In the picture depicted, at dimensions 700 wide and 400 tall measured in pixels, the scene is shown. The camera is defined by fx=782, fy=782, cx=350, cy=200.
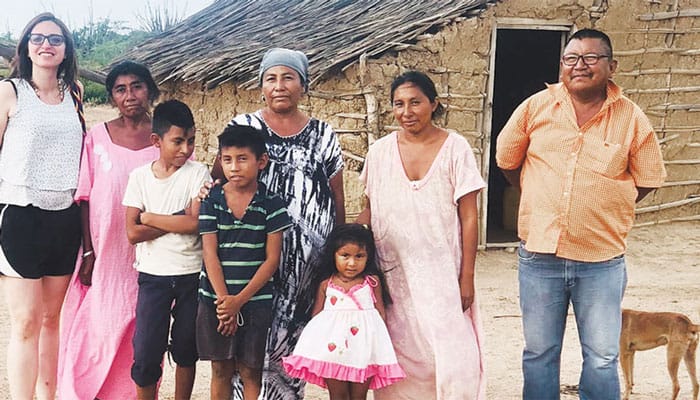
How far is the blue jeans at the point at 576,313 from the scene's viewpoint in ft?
10.3

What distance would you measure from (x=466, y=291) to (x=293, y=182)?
2.90ft

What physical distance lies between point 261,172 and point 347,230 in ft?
1.48

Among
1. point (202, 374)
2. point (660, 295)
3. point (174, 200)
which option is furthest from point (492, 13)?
point (174, 200)

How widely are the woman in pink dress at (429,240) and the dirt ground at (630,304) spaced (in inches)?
51.7

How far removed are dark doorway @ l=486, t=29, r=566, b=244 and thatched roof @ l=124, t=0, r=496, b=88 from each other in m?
2.80

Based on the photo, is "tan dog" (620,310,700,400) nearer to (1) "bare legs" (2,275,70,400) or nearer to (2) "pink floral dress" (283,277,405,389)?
(2) "pink floral dress" (283,277,405,389)

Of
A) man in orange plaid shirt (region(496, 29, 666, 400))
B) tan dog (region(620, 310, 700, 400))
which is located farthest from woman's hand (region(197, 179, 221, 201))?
tan dog (region(620, 310, 700, 400))

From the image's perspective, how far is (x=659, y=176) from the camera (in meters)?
3.10

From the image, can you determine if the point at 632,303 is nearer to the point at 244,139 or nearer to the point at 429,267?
the point at 429,267

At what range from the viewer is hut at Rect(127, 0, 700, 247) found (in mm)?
7508

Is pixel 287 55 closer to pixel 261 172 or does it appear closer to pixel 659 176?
pixel 261 172

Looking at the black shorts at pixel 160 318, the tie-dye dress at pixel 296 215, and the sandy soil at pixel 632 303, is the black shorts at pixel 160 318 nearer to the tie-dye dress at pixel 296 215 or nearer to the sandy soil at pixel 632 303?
the tie-dye dress at pixel 296 215

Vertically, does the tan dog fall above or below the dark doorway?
below

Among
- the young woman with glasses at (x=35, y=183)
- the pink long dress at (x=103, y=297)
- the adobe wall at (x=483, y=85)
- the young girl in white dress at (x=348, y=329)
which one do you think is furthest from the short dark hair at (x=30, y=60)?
the adobe wall at (x=483, y=85)
